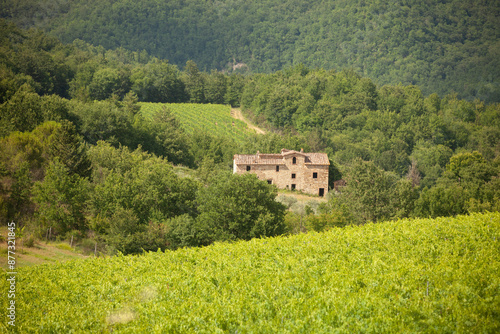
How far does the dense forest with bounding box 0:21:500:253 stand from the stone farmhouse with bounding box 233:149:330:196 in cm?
316

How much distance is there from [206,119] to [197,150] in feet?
72.0

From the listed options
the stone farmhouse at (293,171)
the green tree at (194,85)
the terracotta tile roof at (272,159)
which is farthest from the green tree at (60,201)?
the green tree at (194,85)

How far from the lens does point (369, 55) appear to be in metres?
181

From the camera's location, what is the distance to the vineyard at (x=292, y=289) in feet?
31.8

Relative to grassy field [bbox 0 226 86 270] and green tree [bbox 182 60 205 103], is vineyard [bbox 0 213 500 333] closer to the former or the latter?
grassy field [bbox 0 226 86 270]

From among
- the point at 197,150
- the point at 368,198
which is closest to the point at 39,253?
the point at 368,198

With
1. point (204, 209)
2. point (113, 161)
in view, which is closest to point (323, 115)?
point (113, 161)

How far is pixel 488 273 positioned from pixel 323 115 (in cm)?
8685

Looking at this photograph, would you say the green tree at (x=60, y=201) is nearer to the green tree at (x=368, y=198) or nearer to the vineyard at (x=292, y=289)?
the vineyard at (x=292, y=289)

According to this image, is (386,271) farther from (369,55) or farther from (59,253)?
(369,55)

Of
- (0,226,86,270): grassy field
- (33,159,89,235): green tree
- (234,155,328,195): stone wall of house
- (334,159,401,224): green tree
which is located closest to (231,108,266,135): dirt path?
(234,155,328,195): stone wall of house

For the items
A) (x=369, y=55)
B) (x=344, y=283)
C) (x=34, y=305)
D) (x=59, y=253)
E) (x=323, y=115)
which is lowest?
(x=59, y=253)

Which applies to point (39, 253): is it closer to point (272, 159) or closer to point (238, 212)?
point (238, 212)

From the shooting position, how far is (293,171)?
53250 mm
